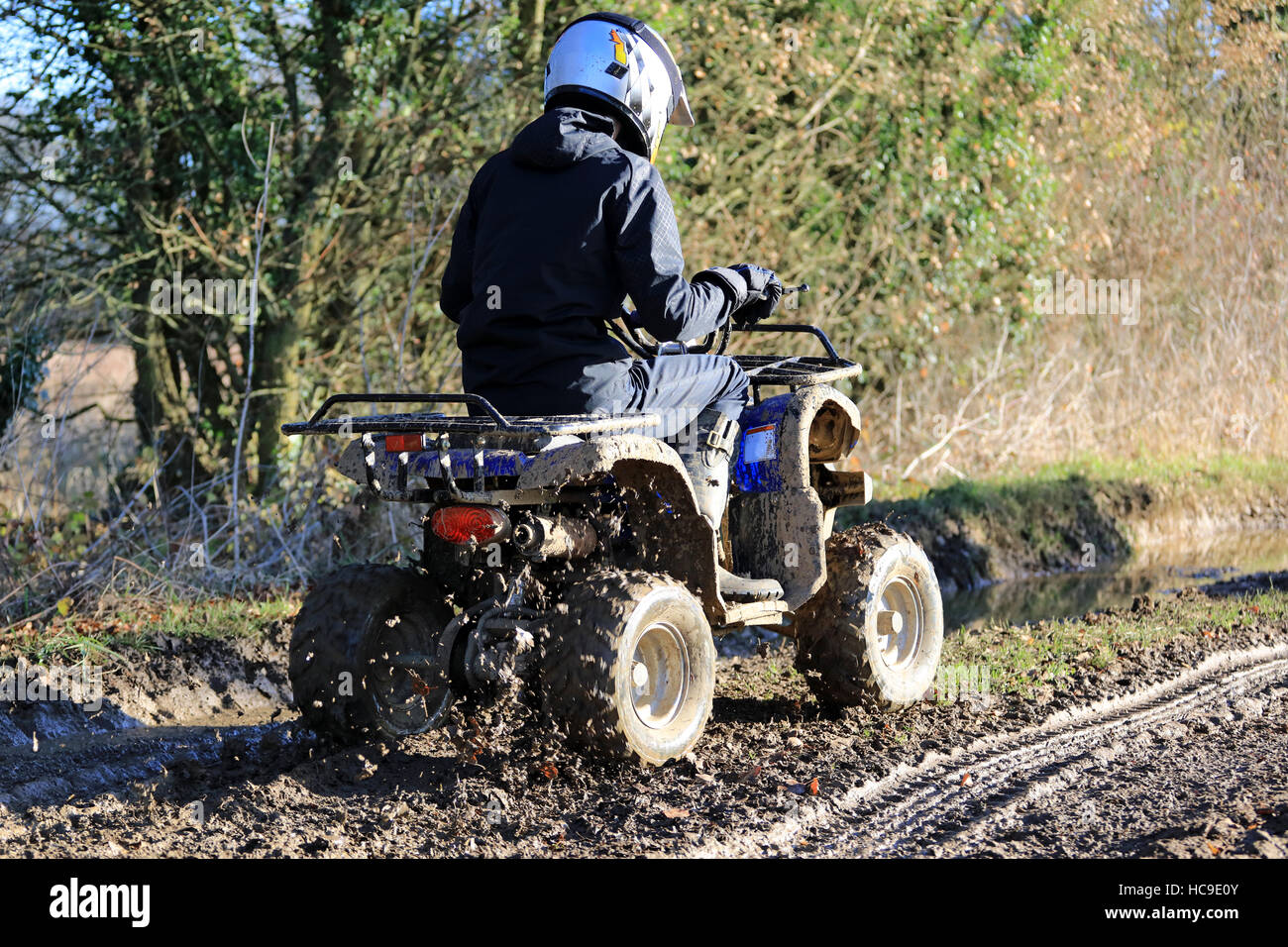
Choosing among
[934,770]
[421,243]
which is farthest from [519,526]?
[421,243]

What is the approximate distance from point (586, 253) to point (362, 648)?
5.36 ft

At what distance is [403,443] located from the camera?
4.81 metres

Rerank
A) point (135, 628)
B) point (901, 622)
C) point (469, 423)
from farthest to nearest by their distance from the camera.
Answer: point (135, 628)
point (901, 622)
point (469, 423)

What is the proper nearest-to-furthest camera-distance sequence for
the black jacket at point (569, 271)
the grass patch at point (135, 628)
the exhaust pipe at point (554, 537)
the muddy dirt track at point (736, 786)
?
the muddy dirt track at point (736, 786) < the exhaust pipe at point (554, 537) < the black jacket at point (569, 271) < the grass patch at point (135, 628)

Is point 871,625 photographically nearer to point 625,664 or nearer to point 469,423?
point 625,664

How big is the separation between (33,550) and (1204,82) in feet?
47.0

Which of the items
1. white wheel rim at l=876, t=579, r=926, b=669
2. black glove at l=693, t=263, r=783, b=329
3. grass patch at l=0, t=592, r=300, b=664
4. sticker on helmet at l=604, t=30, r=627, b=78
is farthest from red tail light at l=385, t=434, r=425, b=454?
grass patch at l=0, t=592, r=300, b=664

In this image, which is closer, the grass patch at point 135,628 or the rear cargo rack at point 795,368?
the rear cargo rack at point 795,368

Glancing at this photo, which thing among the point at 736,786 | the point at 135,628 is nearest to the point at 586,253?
Answer: the point at 736,786

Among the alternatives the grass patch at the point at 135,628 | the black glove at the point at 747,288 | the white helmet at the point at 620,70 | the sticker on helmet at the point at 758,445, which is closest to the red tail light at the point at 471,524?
the black glove at the point at 747,288

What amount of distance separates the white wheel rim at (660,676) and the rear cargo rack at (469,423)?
765mm

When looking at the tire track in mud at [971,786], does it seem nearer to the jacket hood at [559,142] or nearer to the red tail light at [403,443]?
the red tail light at [403,443]

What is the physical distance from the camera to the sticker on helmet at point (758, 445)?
5664 mm

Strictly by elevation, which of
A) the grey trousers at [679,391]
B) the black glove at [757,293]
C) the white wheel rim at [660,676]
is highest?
the black glove at [757,293]
